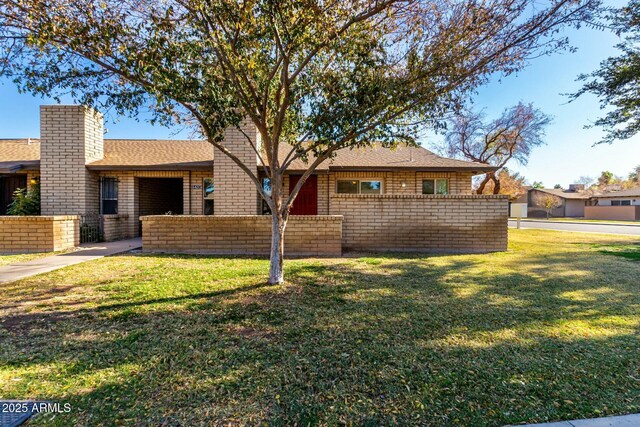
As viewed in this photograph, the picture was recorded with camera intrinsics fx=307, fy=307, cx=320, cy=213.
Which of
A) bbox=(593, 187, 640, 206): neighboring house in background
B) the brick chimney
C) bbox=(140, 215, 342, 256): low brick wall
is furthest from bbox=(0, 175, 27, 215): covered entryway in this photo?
bbox=(593, 187, 640, 206): neighboring house in background

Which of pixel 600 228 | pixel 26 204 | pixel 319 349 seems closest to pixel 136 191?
pixel 26 204

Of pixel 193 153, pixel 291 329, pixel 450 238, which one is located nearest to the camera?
pixel 291 329

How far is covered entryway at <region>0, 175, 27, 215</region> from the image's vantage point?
42.1 ft

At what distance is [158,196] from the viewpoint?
1429 cm

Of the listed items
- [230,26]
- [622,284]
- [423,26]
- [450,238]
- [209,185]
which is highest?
[423,26]

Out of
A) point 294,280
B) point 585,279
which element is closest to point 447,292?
point 294,280

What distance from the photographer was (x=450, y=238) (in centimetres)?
932

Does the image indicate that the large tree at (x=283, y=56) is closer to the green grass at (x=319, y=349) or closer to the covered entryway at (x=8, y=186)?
the green grass at (x=319, y=349)

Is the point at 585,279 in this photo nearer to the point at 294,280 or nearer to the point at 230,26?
the point at 294,280

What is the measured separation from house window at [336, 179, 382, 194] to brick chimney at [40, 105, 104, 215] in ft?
30.0

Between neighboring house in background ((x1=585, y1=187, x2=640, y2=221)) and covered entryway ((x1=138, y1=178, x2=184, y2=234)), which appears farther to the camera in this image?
neighboring house in background ((x1=585, y1=187, x2=640, y2=221))

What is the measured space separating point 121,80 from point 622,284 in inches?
398

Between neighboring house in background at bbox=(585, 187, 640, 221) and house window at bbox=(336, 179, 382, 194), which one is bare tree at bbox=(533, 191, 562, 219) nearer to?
neighboring house in background at bbox=(585, 187, 640, 221)

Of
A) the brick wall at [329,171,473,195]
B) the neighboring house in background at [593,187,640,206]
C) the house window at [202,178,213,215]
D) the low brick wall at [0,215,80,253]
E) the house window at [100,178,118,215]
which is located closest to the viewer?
the low brick wall at [0,215,80,253]
